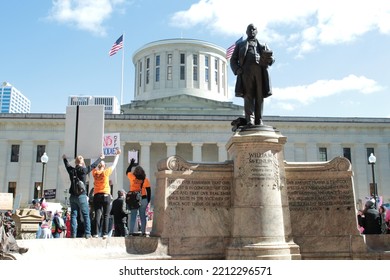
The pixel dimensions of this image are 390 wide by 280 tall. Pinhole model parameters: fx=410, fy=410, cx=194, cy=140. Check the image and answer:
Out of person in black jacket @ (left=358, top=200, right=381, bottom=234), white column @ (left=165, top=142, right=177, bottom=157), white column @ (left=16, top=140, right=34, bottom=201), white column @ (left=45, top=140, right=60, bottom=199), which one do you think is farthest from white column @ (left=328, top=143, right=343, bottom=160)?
person in black jacket @ (left=358, top=200, right=381, bottom=234)

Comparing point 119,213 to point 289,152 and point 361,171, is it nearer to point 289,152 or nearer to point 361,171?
point 289,152

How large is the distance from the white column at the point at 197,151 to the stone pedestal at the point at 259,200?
46559 millimetres

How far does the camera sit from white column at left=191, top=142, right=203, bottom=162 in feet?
183

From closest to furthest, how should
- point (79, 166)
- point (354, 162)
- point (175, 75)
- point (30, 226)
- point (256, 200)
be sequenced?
1. point (256, 200)
2. point (79, 166)
3. point (30, 226)
4. point (354, 162)
5. point (175, 75)

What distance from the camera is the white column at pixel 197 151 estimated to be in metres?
55.8

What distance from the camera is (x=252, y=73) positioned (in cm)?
963

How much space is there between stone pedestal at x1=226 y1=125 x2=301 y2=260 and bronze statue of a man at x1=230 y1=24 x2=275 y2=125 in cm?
76

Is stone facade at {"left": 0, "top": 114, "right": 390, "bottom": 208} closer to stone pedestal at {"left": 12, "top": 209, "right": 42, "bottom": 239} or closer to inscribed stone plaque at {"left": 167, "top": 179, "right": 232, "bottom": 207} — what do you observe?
stone pedestal at {"left": 12, "top": 209, "right": 42, "bottom": 239}

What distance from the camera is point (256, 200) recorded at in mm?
8555

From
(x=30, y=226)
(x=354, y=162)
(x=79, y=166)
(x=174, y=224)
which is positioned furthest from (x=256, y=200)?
(x=354, y=162)

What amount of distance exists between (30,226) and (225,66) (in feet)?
216

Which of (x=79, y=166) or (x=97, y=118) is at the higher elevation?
(x=97, y=118)

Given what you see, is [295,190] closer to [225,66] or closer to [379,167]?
[379,167]

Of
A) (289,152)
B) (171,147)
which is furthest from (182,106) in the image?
(289,152)
